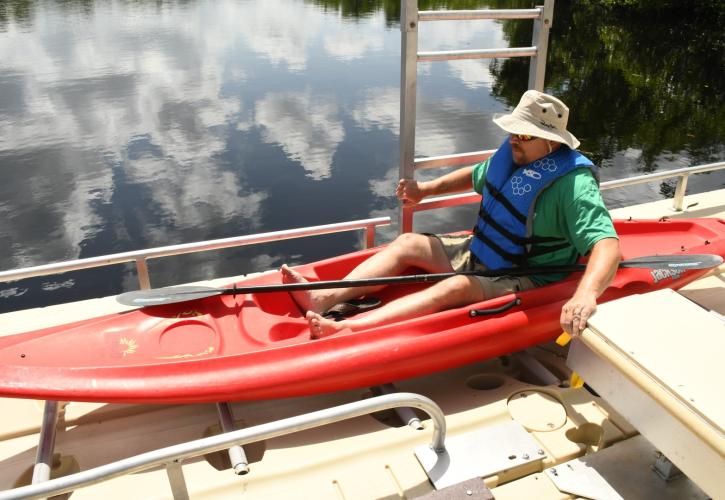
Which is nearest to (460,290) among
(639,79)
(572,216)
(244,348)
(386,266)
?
(386,266)

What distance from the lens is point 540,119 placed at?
310 cm

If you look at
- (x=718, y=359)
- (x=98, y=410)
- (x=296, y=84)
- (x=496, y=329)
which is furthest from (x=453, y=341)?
(x=296, y=84)

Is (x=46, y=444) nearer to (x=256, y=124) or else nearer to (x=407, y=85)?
(x=407, y=85)

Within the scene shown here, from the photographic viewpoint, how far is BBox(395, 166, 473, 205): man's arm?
3.76 m

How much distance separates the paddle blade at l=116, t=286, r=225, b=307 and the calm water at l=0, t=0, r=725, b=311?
4.37 meters

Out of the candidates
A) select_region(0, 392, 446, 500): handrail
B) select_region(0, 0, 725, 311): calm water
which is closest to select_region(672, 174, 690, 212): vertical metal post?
select_region(0, 0, 725, 311): calm water

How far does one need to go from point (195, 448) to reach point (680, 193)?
480cm

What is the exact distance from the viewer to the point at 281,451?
9.14 ft

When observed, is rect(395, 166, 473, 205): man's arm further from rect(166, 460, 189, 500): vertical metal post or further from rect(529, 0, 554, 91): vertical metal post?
rect(166, 460, 189, 500): vertical metal post

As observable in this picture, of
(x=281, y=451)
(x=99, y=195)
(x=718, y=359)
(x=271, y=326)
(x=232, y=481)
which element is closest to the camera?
(x=718, y=359)

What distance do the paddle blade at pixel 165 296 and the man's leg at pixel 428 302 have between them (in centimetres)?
69

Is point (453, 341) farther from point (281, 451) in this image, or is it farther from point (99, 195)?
point (99, 195)

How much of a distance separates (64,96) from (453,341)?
13.6 meters

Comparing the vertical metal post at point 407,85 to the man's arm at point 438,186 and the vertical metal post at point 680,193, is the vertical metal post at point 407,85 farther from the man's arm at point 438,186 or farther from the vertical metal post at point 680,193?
the vertical metal post at point 680,193
